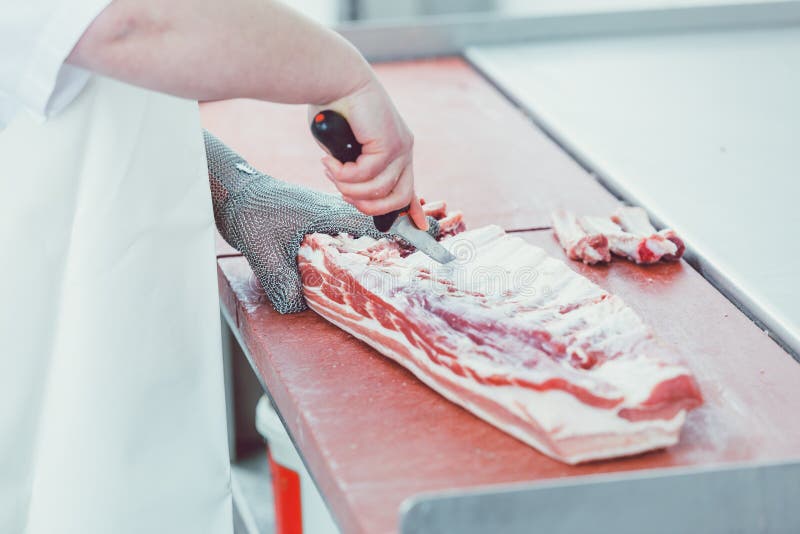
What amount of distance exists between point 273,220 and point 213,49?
562mm

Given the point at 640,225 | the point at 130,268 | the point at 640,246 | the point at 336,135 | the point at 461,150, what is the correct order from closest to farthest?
the point at 336,135 → the point at 130,268 → the point at 640,246 → the point at 640,225 → the point at 461,150

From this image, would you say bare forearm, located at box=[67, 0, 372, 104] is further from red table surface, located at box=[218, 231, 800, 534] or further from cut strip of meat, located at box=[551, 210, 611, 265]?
cut strip of meat, located at box=[551, 210, 611, 265]

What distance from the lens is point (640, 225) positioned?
1960mm

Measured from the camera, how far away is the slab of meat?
1855 millimetres

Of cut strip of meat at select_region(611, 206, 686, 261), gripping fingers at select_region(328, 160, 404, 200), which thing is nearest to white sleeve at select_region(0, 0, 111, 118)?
gripping fingers at select_region(328, 160, 404, 200)

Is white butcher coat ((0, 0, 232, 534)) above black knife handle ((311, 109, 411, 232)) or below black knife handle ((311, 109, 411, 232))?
below

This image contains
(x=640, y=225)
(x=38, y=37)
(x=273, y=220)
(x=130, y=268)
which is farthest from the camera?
(x=640, y=225)

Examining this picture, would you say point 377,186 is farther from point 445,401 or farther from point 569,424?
point 569,424

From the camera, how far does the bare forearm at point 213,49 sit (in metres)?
1.17

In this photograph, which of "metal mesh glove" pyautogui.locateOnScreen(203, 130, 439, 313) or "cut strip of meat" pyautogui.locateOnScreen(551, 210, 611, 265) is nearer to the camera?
"metal mesh glove" pyautogui.locateOnScreen(203, 130, 439, 313)

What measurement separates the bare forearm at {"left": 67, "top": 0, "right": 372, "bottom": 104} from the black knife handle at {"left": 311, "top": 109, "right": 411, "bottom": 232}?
55 millimetres

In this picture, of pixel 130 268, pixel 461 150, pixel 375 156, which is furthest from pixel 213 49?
pixel 461 150

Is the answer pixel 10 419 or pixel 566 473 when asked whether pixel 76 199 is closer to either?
pixel 10 419

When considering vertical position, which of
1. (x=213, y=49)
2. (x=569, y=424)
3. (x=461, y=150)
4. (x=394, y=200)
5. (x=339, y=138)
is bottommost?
(x=461, y=150)
